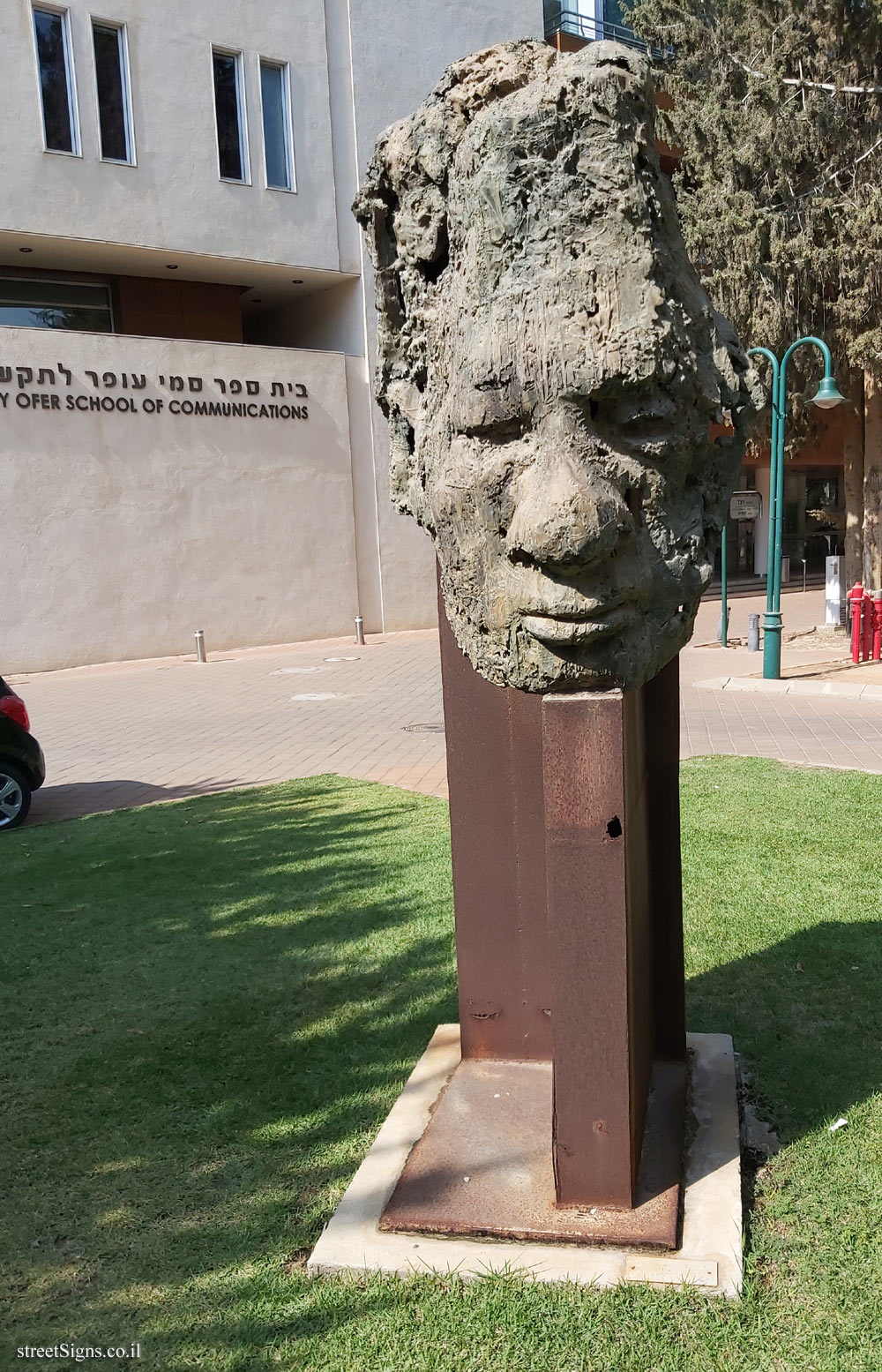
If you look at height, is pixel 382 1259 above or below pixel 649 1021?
below

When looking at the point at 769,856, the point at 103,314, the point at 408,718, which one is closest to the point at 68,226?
the point at 103,314

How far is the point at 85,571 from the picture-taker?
17812 millimetres

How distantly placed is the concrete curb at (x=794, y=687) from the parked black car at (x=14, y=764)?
7698mm

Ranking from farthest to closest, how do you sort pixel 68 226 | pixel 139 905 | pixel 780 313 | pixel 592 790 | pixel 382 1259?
pixel 68 226 → pixel 780 313 → pixel 139 905 → pixel 382 1259 → pixel 592 790

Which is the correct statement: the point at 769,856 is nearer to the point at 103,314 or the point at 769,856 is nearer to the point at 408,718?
the point at 408,718

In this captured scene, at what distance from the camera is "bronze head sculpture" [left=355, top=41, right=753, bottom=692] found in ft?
7.72

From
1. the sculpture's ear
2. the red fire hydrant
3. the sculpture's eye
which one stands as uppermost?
the sculpture's ear

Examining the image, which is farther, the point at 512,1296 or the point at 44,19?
the point at 44,19

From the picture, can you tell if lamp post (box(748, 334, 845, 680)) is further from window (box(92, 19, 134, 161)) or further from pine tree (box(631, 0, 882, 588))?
window (box(92, 19, 134, 161))

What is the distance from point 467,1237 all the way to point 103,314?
20.3 m

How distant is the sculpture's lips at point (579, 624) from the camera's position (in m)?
2.43

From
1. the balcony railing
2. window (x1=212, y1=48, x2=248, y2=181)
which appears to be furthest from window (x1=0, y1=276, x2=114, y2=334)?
the balcony railing

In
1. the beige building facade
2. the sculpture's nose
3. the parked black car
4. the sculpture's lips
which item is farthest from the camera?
the beige building facade

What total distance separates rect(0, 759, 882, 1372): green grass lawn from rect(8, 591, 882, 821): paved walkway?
6.12 ft
